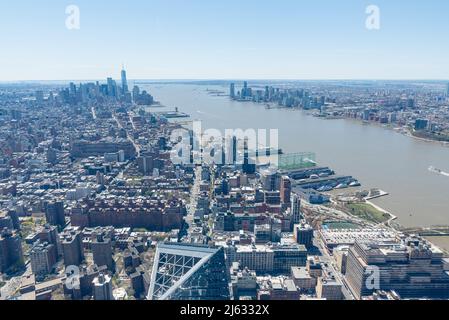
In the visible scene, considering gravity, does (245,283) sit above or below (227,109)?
below

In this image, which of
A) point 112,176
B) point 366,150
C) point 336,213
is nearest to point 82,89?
point 112,176

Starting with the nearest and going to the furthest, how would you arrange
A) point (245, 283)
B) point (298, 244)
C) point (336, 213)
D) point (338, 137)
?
point (245, 283) → point (298, 244) → point (336, 213) → point (338, 137)

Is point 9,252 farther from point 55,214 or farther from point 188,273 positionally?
point 188,273

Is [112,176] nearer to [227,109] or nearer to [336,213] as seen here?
[336,213]

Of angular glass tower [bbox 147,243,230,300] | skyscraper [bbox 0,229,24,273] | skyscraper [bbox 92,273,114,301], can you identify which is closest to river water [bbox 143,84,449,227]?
angular glass tower [bbox 147,243,230,300]

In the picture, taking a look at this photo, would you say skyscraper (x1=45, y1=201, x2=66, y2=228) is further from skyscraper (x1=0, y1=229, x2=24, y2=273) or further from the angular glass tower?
the angular glass tower

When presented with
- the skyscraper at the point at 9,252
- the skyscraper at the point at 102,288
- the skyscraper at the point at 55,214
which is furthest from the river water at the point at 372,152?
the skyscraper at the point at 9,252
